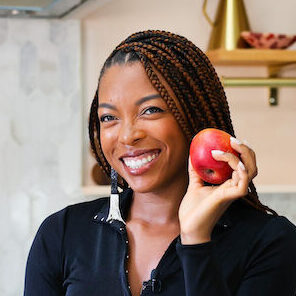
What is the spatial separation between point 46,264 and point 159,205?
0.68 feet

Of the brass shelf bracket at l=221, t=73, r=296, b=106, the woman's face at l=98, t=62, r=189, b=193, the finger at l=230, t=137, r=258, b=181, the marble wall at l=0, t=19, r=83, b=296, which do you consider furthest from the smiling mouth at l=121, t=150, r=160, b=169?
the marble wall at l=0, t=19, r=83, b=296

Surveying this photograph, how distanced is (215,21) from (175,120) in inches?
50.5

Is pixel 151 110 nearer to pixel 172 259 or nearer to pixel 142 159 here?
pixel 142 159

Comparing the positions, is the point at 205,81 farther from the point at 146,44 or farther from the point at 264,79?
the point at 264,79

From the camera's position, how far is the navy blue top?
1.00 metres

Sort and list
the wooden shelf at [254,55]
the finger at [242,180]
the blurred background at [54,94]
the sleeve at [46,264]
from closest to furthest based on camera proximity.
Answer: the finger at [242,180] < the sleeve at [46,264] < the wooden shelf at [254,55] < the blurred background at [54,94]

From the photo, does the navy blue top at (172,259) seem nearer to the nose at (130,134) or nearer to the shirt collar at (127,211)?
the shirt collar at (127,211)

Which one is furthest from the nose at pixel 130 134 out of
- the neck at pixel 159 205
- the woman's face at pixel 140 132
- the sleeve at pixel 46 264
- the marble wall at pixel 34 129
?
the marble wall at pixel 34 129

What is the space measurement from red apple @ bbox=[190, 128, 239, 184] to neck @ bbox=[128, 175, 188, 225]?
100mm

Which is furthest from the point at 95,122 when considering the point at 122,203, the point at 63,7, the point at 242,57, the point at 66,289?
the point at 242,57

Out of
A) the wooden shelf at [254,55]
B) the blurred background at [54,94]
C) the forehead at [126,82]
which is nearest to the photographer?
the forehead at [126,82]

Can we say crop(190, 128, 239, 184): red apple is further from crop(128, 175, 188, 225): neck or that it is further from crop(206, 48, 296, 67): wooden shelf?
crop(206, 48, 296, 67): wooden shelf

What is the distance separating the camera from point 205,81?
1096mm

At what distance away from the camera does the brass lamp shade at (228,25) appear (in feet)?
7.22
